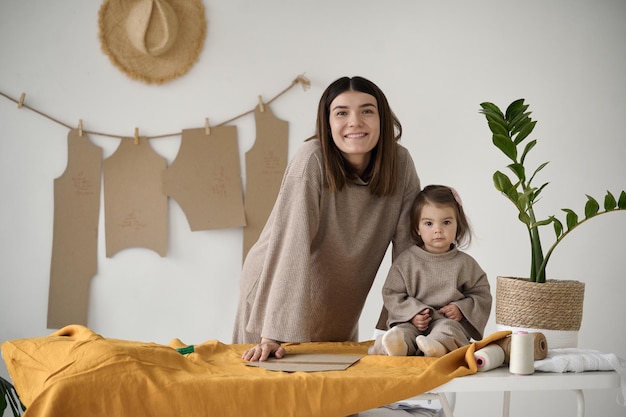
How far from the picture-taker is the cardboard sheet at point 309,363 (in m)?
1.34

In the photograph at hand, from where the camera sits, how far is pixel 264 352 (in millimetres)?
1487

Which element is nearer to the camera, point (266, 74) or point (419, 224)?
point (419, 224)

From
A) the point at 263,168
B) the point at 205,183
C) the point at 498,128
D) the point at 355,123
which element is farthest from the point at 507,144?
the point at 205,183

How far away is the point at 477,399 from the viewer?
302 centimetres

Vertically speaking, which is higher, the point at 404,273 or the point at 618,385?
the point at 404,273

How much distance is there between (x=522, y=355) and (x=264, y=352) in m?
0.51

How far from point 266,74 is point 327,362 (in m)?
1.79

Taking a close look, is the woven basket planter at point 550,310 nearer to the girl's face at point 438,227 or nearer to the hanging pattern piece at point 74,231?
the girl's face at point 438,227

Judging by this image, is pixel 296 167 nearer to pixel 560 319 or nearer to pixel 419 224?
pixel 419 224

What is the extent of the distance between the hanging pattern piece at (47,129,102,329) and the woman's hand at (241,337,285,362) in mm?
1594

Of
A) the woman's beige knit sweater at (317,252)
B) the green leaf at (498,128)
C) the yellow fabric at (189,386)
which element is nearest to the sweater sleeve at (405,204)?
the woman's beige knit sweater at (317,252)

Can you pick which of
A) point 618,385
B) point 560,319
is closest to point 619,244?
point 560,319

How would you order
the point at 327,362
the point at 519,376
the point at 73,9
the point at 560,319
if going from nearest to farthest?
the point at 519,376 < the point at 327,362 < the point at 560,319 < the point at 73,9

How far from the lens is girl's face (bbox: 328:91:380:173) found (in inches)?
68.4
